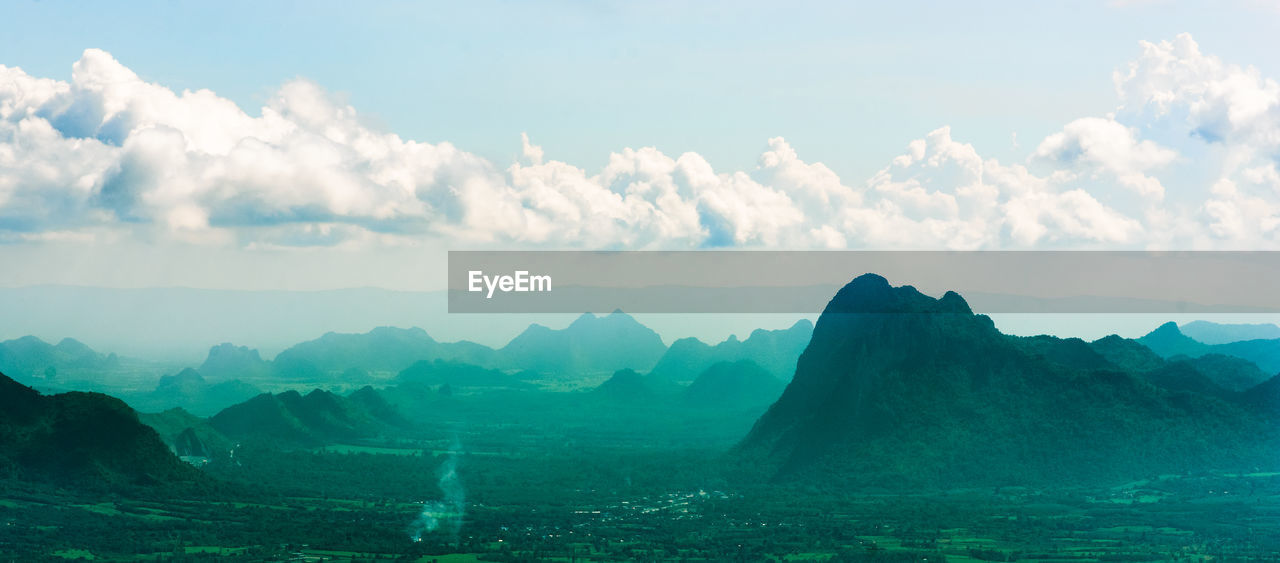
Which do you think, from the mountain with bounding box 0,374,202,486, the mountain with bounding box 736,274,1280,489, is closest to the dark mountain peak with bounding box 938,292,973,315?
the mountain with bounding box 736,274,1280,489

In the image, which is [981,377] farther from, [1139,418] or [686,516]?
[686,516]

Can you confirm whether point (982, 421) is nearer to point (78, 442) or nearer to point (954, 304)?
point (954, 304)

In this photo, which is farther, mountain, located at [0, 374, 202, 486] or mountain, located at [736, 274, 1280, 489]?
mountain, located at [736, 274, 1280, 489]

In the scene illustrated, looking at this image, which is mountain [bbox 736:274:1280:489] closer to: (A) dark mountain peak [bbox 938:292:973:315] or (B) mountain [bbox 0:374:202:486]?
(A) dark mountain peak [bbox 938:292:973:315]

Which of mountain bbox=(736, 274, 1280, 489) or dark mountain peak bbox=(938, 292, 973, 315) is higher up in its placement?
dark mountain peak bbox=(938, 292, 973, 315)

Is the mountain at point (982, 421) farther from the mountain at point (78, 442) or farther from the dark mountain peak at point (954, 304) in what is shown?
the mountain at point (78, 442)

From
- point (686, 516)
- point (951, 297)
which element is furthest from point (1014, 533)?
point (951, 297)
